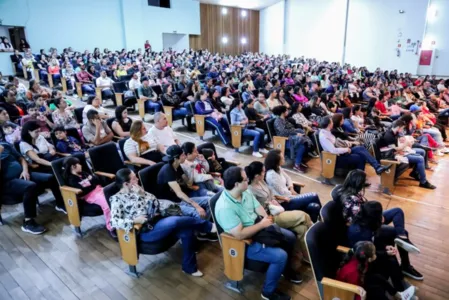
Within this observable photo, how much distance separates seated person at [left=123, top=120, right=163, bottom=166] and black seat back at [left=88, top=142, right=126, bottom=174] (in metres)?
0.13

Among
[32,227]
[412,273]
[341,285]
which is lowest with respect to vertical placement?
[412,273]

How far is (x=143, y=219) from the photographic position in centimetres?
233

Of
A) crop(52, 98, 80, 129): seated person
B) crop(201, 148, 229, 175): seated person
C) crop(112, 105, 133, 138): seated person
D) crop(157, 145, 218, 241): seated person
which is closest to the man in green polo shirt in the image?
crop(157, 145, 218, 241): seated person

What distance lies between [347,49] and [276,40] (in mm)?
5814

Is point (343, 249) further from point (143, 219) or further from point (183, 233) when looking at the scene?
point (143, 219)

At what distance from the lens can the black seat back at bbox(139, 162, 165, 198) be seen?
2887mm

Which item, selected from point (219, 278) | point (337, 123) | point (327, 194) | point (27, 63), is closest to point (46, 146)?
point (219, 278)

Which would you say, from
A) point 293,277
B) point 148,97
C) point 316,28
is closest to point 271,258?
point 293,277

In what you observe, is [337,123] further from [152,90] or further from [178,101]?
[152,90]

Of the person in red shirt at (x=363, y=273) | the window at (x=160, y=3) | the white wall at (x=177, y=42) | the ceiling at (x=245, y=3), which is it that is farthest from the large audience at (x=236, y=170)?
the ceiling at (x=245, y=3)

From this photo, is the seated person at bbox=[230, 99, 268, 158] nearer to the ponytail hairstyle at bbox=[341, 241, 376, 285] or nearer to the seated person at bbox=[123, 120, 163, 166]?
the seated person at bbox=[123, 120, 163, 166]

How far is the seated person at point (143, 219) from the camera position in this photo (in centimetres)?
233

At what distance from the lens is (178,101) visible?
21.8ft

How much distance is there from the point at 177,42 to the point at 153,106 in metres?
13.5
